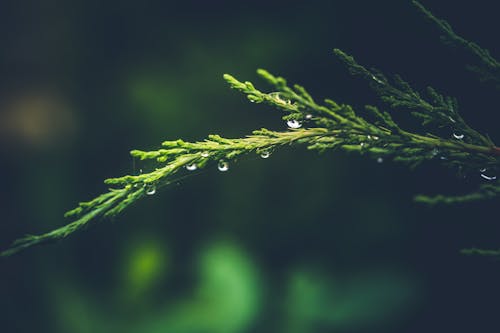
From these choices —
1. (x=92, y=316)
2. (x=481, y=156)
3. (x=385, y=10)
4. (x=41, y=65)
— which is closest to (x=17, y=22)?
(x=41, y=65)

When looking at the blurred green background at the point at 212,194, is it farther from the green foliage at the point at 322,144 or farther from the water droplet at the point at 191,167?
the water droplet at the point at 191,167

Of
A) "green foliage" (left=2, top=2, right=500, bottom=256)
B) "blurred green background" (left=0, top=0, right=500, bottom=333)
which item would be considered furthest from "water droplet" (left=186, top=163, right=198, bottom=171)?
"blurred green background" (left=0, top=0, right=500, bottom=333)

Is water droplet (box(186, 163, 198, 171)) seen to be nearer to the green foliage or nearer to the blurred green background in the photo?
the green foliage

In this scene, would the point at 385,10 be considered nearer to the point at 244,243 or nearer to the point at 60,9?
the point at 244,243

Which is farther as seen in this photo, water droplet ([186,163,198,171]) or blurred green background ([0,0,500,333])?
blurred green background ([0,0,500,333])

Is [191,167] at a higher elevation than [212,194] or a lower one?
lower

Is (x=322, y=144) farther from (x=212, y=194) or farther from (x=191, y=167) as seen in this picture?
(x=212, y=194)

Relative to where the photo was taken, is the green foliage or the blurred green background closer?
the green foliage

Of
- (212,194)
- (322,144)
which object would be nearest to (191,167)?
(322,144)
